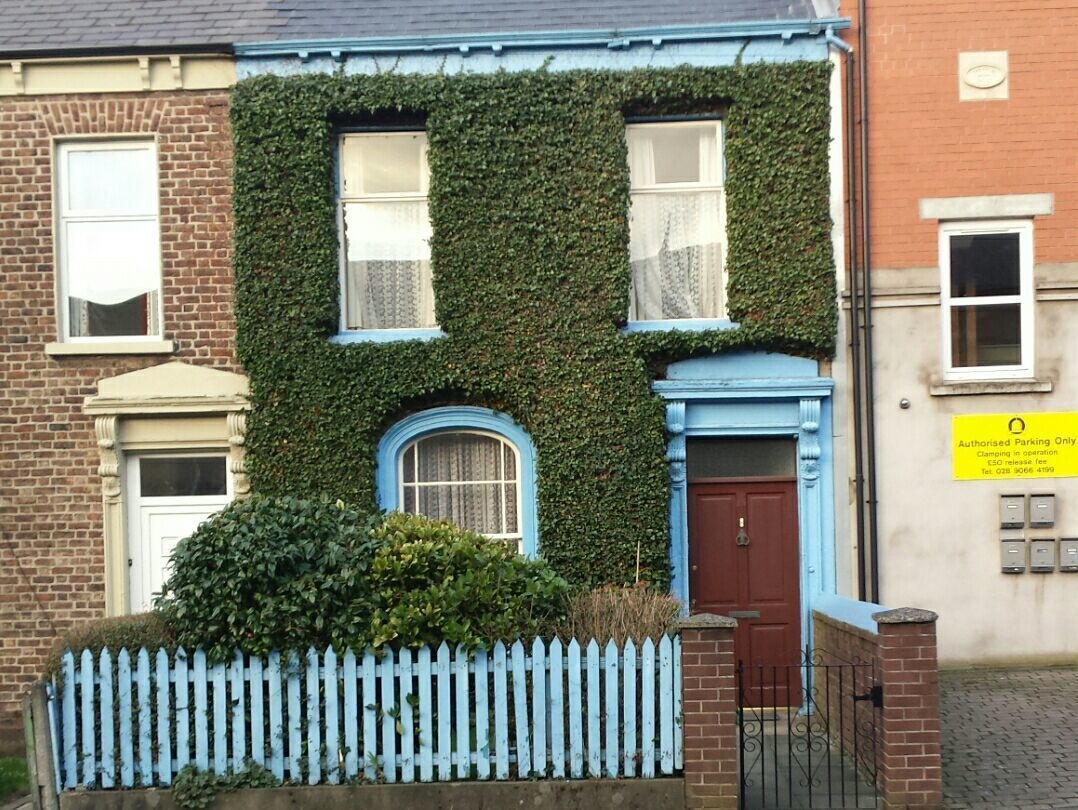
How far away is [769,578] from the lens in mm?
11086

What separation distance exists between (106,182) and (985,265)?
881cm

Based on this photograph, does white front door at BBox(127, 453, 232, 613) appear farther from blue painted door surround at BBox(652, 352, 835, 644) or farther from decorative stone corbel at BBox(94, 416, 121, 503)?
blue painted door surround at BBox(652, 352, 835, 644)

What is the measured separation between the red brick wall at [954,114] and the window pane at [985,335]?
0.62 metres

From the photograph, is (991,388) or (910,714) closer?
(910,714)

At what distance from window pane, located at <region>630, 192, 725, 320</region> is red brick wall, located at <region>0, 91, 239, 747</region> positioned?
4.09m

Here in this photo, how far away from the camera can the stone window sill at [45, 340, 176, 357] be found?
11062mm

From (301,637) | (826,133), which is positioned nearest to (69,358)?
(301,637)

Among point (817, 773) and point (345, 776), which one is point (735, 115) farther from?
point (345, 776)

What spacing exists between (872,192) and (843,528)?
3.31 m

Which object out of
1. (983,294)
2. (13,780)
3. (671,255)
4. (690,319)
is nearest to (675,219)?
(671,255)

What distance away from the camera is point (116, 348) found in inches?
436

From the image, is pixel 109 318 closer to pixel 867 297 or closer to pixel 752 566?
pixel 752 566

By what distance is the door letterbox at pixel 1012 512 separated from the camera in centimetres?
1084

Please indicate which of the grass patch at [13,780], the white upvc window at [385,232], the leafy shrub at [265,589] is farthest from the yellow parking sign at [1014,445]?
the grass patch at [13,780]
